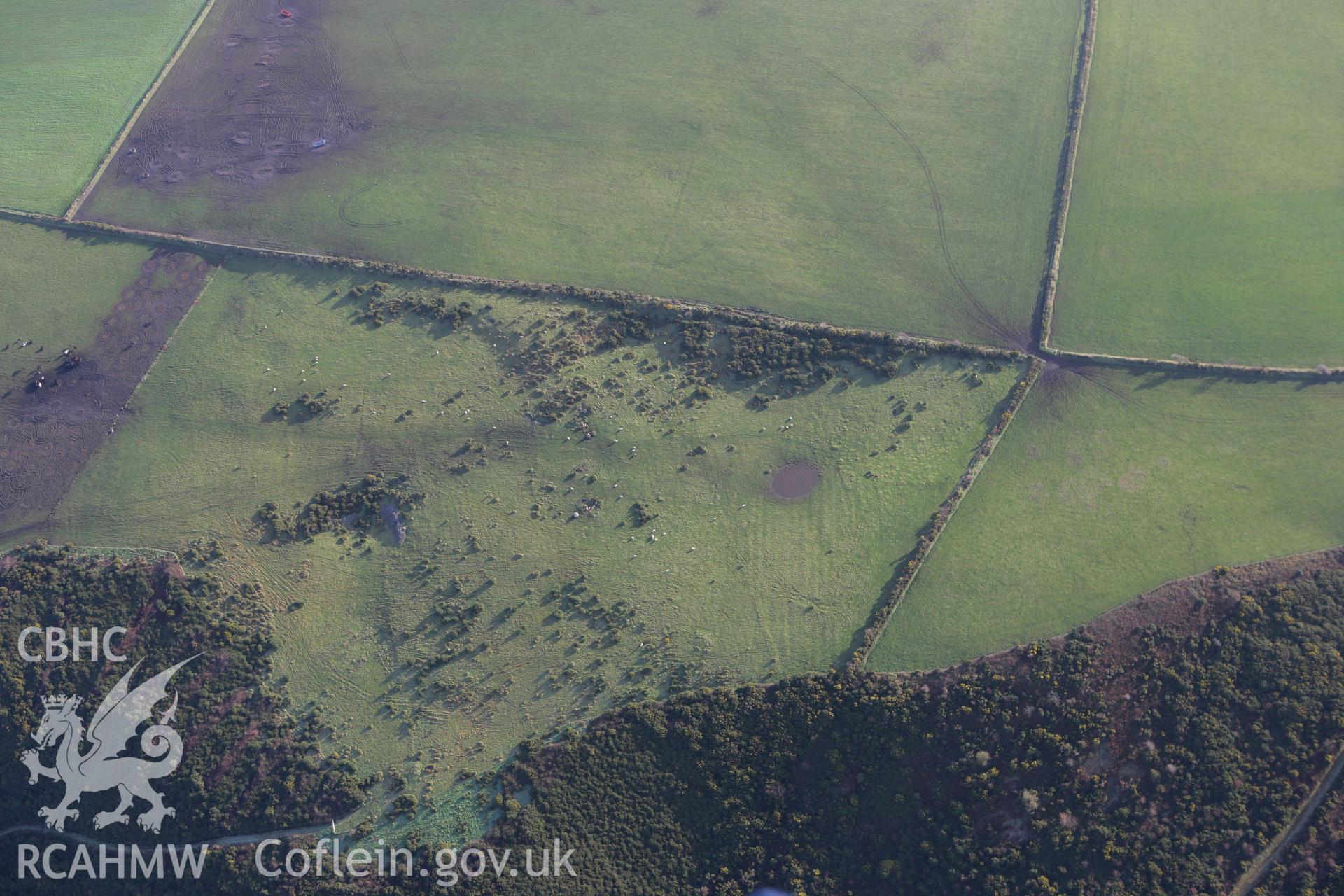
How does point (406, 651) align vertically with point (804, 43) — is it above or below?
below

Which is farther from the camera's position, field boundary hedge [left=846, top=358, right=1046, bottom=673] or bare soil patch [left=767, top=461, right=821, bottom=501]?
bare soil patch [left=767, top=461, right=821, bottom=501]

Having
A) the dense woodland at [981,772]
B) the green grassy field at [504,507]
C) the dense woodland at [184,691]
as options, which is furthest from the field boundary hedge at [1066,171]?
the dense woodland at [184,691]

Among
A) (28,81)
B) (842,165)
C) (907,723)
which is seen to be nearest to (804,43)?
(842,165)

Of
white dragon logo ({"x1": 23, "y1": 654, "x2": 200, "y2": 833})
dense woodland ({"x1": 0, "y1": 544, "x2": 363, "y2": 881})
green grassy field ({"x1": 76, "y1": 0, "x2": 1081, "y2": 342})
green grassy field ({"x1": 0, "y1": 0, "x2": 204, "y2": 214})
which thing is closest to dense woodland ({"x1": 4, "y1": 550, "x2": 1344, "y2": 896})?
dense woodland ({"x1": 0, "y1": 544, "x2": 363, "y2": 881})

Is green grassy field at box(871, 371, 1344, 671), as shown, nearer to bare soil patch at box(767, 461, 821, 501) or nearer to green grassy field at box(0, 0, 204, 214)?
bare soil patch at box(767, 461, 821, 501)

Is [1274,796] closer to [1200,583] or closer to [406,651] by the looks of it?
[1200,583]

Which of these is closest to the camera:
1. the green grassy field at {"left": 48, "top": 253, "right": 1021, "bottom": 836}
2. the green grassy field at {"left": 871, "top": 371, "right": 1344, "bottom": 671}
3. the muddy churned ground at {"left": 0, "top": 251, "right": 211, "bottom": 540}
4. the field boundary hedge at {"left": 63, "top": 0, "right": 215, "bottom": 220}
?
the green grassy field at {"left": 48, "top": 253, "right": 1021, "bottom": 836}
